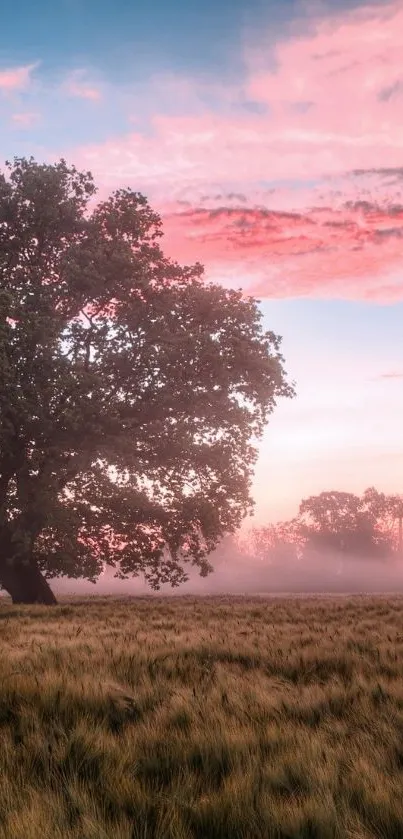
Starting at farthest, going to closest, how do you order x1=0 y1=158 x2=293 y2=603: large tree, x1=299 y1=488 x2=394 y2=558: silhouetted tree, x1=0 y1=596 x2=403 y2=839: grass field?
x1=299 y1=488 x2=394 y2=558: silhouetted tree, x1=0 y1=158 x2=293 y2=603: large tree, x1=0 y1=596 x2=403 y2=839: grass field

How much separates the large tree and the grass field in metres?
15.3

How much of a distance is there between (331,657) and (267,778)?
467 centimetres

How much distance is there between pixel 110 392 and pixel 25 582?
8.18 m

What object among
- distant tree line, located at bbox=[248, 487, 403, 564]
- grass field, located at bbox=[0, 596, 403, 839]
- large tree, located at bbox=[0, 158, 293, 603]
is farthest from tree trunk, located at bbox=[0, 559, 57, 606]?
distant tree line, located at bbox=[248, 487, 403, 564]

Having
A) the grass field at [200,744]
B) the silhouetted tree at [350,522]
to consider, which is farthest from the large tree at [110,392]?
the silhouetted tree at [350,522]

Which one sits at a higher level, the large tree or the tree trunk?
the large tree

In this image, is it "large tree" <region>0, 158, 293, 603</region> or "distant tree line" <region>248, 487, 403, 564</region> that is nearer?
"large tree" <region>0, 158, 293, 603</region>

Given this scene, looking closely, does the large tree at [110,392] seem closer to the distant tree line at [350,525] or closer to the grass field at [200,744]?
the grass field at [200,744]

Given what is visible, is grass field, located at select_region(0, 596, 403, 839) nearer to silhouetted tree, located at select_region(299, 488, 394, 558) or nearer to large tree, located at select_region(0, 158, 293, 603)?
large tree, located at select_region(0, 158, 293, 603)

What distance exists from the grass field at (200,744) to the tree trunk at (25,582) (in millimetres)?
17839

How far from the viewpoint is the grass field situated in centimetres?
297

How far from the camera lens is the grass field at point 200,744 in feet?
9.76

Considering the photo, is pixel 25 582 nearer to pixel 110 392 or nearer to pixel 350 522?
→ pixel 110 392

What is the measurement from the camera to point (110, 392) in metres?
24.1
